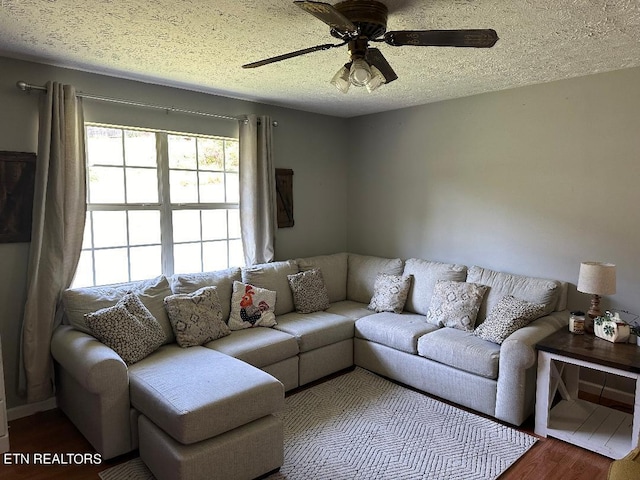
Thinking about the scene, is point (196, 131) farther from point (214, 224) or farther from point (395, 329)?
point (395, 329)

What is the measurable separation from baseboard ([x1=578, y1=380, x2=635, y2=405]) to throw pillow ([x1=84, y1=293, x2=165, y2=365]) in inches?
127

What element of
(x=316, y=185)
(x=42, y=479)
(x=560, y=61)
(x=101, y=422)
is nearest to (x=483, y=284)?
(x=560, y=61)

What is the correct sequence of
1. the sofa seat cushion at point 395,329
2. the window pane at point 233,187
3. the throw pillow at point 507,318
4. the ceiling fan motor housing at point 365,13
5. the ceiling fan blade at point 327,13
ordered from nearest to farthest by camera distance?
1. the ceiling fan blade at point 327,13
2. the ceiling fan motor housing at point 365,13
3. the throw pillow at point 507,318
4. the sofa seat cushion at point 395,329
5. the window pane at point 233,187

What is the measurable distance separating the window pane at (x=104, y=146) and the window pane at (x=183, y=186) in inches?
18.0

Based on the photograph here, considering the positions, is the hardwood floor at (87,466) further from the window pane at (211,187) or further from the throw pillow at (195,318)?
the window pane at (211,187)

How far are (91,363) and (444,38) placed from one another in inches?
96.7

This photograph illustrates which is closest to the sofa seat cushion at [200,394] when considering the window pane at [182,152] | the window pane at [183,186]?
the window pane at [183,186]

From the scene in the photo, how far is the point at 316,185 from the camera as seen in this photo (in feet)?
15.6

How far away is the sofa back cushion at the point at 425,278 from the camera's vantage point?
12.4 ft

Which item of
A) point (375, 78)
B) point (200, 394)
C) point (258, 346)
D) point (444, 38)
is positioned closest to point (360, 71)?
point (375, 78)

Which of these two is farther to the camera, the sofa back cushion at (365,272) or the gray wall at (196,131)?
the sofa back cushion at (365,272)

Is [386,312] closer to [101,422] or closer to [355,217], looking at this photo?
[355,217]

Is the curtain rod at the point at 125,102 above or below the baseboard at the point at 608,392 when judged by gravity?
above

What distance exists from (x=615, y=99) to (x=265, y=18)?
8.50 ft
